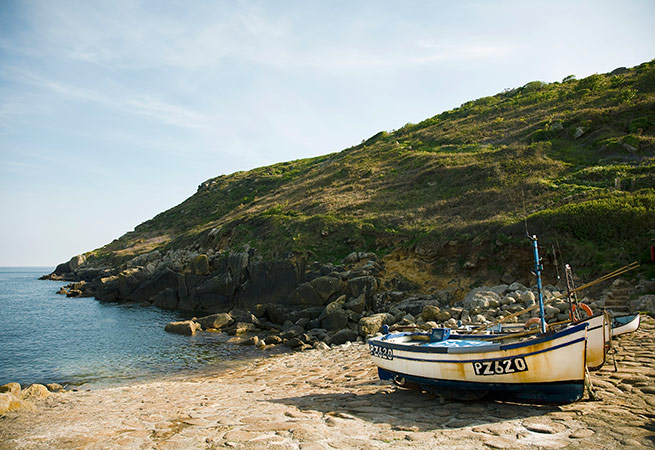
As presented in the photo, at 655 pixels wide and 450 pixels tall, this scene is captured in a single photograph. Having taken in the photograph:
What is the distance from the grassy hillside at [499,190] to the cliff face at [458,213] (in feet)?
0.38

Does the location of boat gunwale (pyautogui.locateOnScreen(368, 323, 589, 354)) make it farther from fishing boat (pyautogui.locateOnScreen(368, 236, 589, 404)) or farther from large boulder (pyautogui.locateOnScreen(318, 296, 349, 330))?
large boulder (pyautogui.locateOnScreen(318, 296, 349, 330))

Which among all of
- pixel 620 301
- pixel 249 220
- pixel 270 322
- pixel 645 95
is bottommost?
pixel 270 322

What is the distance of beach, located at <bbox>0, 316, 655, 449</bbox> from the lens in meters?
7.02

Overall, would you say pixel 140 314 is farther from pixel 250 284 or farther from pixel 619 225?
pixel 619 225

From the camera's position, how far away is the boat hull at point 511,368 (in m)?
8.25

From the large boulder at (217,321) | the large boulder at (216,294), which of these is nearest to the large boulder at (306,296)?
the large boulder at (217,321)

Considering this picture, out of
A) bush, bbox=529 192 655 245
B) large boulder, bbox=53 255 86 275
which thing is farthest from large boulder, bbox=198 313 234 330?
large boulder, bbox=53 255 86 275

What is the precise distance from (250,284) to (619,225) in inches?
1020

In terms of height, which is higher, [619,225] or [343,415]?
[619,225]

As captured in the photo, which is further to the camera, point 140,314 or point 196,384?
point 140,314

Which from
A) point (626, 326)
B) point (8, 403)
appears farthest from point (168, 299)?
point (626, 326)

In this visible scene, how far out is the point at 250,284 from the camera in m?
33.9

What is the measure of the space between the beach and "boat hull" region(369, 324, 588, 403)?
0.32 metres

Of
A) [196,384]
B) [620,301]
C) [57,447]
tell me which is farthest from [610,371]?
[196,384]
